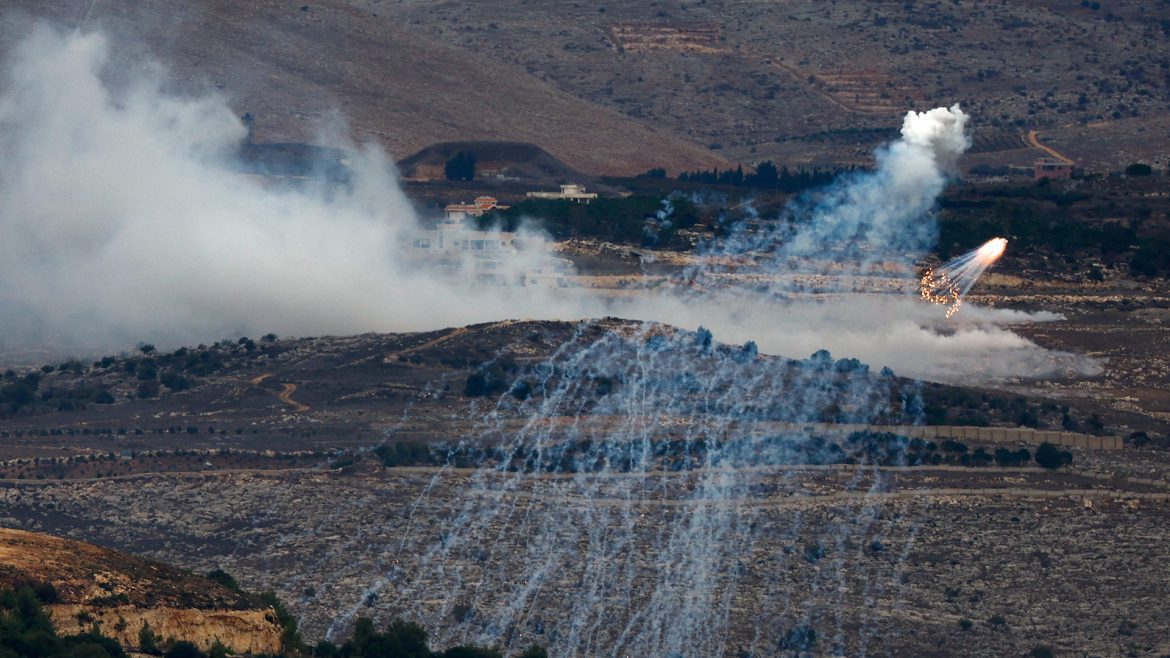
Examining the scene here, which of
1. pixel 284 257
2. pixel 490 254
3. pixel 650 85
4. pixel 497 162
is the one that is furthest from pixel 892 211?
pixel 650 85

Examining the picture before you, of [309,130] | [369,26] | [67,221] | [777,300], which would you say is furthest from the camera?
[369,26]

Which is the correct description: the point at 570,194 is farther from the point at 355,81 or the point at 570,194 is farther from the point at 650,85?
the point at 650,85

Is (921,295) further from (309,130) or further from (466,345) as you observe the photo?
(309,130)

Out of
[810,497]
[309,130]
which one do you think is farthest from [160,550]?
[309,130]

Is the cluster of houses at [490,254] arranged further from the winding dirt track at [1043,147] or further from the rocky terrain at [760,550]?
the winding dirt track at [1043,147]

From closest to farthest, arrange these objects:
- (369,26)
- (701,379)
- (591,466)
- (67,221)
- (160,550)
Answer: (160,550) → (591,466) → (701,379) → (67,221) → (369,26)

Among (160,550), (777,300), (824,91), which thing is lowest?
(160,550)

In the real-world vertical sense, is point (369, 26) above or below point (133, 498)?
above

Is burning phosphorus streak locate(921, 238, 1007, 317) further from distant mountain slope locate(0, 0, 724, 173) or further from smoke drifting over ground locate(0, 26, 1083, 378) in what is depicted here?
distant mountain slope locate(0, 0, 724, 173)
